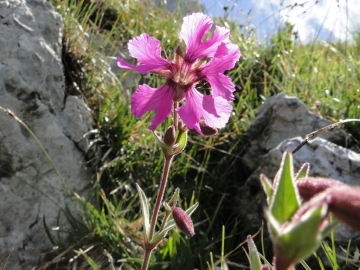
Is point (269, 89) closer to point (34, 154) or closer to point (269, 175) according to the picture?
point (269, 175)

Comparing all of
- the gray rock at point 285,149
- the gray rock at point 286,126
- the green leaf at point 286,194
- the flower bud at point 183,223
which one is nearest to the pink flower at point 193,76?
the flower bud at point 183,223

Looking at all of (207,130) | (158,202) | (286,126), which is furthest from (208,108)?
(286,126)

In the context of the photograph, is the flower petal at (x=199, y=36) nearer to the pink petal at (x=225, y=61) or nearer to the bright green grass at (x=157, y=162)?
the pink petal at (x=225, y=61)

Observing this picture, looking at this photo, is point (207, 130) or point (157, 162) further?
point (157, 162)

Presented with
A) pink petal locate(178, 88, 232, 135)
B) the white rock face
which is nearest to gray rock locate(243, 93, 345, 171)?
the white rock face

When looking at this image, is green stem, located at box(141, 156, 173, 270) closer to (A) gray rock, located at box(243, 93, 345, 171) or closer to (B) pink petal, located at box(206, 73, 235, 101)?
(B) pink petal, located at box(206, 73, 235, 101)

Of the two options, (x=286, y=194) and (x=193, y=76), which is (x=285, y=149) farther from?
(x=286, y=194)
